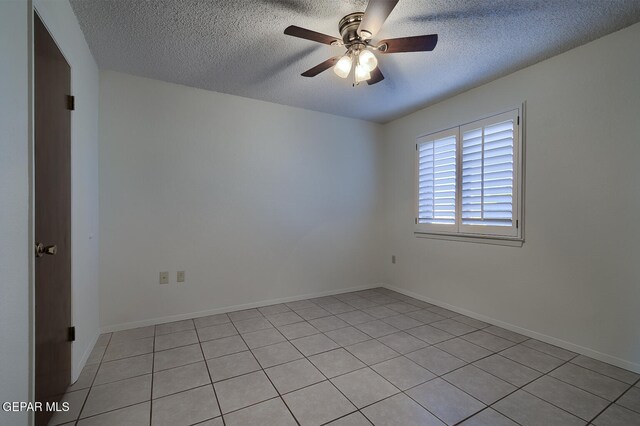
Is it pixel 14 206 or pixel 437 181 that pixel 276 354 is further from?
pixel 437 181

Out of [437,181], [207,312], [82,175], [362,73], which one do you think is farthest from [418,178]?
[82,175]

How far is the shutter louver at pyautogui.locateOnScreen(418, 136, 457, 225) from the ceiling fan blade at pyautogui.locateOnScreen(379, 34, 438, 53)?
173cm

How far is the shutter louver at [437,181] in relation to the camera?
10.9 ft

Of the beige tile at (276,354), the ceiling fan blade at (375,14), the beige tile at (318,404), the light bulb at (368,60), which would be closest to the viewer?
the ceiling fan blade at (375,14)

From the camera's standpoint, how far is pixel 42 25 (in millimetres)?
1444

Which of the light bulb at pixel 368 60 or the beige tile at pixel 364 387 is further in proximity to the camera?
the light bulb at pixel 368 60

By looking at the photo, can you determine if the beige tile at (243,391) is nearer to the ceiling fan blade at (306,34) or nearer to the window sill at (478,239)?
the ceiling fan blade at (306,34)

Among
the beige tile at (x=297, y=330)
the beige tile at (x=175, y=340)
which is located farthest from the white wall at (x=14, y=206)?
the beige tile at (x=297, y=330)

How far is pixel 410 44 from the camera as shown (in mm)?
1809

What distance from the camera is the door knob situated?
4.48 feet

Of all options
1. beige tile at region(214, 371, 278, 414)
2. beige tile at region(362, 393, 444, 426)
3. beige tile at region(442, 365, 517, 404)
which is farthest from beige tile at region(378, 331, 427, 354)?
beige tile at region(214, 371, 278, 414)

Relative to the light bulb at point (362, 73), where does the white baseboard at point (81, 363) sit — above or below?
below

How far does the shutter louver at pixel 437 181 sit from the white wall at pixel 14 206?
A: 3.50 m

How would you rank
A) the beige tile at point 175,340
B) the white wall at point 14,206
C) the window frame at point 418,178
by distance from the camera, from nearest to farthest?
the white wall at point 14,206 → the beige tile at point 175,340 → the window frame at point 418,178
